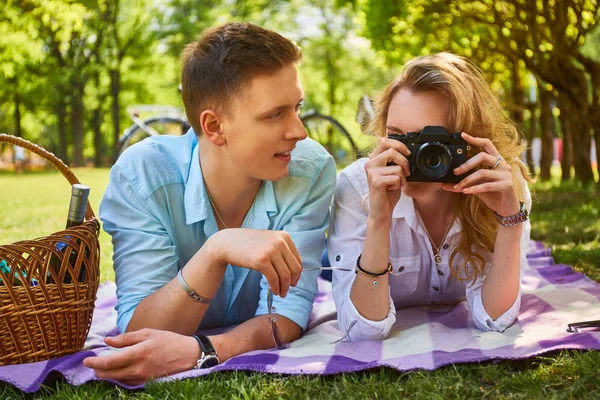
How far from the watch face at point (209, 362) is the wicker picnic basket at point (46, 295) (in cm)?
51

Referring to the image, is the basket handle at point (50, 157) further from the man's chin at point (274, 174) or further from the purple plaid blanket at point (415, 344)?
the man's chin at point (274, 174)

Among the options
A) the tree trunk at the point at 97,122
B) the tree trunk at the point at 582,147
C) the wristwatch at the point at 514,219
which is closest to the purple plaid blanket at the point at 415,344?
the wristwatch at the point at 514,219

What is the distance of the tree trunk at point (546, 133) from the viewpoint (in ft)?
35.6

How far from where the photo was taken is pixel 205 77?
251cm

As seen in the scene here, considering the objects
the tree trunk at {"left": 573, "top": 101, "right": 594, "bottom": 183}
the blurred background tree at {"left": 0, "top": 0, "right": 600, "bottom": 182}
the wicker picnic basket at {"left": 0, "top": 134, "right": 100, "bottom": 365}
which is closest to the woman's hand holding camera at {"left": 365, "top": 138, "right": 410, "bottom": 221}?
the wicker picnic basket at {"left": 0, "top": 134, "right": 100, "bottom": 365}

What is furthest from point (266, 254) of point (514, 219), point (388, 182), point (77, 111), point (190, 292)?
point (77, 111)

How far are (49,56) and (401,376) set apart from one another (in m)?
23.2

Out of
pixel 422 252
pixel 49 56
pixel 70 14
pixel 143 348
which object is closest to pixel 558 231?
pixel 422 252

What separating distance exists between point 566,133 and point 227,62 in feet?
29.5

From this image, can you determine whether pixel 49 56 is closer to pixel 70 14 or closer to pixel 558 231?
pixel 70 14

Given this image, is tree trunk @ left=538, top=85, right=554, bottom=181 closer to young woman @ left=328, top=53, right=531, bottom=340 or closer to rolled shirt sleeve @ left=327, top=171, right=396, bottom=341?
young woman @ left=328, top=53, right=531, bottom=340

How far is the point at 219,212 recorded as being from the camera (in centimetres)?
269

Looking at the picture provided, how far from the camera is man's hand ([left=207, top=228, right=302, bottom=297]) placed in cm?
206

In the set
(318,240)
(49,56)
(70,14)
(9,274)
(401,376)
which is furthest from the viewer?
(49,56)
